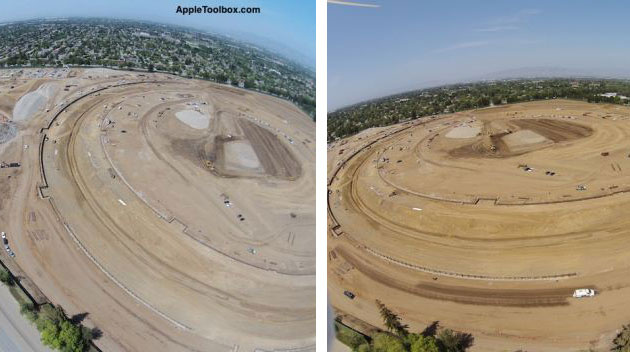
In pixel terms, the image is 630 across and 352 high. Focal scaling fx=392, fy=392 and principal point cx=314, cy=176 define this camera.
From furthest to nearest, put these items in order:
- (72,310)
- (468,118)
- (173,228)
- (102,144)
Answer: (102,144) → (173,228) → (468,118) → (72,310)

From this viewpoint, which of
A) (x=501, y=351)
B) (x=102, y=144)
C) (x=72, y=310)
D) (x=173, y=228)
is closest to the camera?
(x=501, y=351)

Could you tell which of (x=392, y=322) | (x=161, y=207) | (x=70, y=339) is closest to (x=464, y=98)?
(x=392, y=322)

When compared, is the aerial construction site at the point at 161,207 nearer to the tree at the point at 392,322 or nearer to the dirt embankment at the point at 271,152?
the dirt embankment at the point at 271,152

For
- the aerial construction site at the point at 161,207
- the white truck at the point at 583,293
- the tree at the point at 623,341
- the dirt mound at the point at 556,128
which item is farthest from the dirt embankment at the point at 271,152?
the tree at the point at 623,341

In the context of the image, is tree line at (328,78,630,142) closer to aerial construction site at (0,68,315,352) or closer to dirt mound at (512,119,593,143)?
dirt mound at (512,119,593,143)

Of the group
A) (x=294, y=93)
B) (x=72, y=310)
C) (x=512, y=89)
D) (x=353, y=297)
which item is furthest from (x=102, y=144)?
(x=512, y=89)

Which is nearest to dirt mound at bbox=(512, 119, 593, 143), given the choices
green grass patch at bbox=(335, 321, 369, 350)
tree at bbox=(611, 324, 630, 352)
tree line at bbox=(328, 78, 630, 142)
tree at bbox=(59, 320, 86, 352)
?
tree line at bbox=(328, 78, 630, 142)

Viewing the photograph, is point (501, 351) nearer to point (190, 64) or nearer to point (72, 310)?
point (72, 310)
